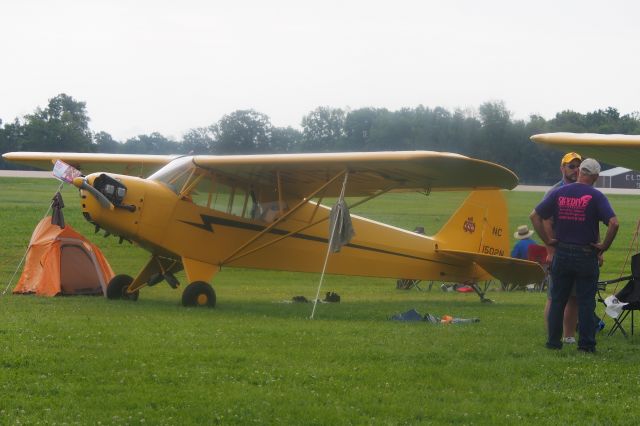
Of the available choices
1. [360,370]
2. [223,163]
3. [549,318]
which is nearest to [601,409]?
[360,370]

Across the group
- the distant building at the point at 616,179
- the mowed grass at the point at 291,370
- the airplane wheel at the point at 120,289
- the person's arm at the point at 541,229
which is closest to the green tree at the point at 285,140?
the airplane wheel at the point at 120,289

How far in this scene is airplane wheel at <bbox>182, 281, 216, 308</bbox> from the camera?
14.0 metres

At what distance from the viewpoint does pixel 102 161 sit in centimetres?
1878

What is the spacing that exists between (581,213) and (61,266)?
387 inches

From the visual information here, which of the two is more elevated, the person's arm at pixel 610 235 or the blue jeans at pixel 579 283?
the person's arm at pixel 610 235

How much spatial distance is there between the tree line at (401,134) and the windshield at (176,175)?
61.5 ft

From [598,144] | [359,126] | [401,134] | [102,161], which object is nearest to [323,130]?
[359,126]

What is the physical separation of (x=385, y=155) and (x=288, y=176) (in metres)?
2.59

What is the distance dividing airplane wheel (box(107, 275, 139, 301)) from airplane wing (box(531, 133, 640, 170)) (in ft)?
23.7

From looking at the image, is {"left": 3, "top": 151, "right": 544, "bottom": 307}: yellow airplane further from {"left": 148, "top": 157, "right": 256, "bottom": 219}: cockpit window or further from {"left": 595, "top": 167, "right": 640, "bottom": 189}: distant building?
{"left": 595, "top": 167, "right": 640, "bottom": 189}: distant building

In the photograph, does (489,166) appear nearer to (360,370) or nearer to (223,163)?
(223,163)

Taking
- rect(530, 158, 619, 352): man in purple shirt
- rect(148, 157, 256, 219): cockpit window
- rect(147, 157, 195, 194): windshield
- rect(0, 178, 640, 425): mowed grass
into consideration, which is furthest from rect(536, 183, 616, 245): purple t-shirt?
rect(147, 157, 195, 194): windshield

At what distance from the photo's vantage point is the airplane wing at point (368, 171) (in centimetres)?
1308

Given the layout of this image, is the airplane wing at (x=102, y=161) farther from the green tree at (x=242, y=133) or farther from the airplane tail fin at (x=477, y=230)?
the green tree at (x=242, y=133)
